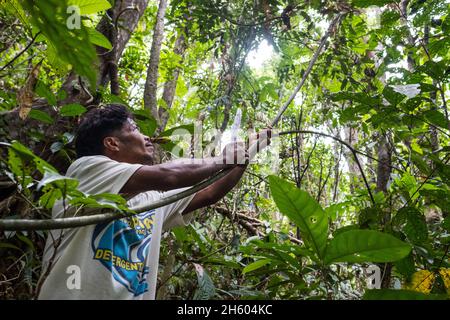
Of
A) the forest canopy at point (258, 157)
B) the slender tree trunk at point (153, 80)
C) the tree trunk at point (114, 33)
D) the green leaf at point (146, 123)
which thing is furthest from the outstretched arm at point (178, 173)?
the tree trunk at point (114, 33)

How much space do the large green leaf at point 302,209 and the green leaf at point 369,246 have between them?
0.21ft

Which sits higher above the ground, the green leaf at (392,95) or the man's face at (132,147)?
the green leaf at (392,95)

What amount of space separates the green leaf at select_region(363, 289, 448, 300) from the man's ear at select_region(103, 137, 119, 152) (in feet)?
3.92

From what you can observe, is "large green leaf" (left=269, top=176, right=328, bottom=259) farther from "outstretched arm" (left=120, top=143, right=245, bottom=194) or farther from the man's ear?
the man's ear

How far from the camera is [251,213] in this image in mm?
3383

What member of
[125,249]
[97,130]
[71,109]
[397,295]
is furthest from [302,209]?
[71,109]

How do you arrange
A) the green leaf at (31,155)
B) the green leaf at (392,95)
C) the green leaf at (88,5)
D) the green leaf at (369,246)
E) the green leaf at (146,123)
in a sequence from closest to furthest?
the green leaf at (31,155), the green leaf at (369,246), the green leaf at (88,5), the green leaf at (392,95), the green leaf at (146,123)

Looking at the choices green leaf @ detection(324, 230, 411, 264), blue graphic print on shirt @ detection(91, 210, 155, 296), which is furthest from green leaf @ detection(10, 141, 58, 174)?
green leaf @ detection(324, 230, 411, 264)

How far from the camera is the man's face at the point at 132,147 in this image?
173 centimetres

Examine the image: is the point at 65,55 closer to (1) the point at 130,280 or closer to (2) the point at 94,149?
(1) the point at 130,280

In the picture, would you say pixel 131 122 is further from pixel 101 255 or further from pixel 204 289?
pixel 204 289

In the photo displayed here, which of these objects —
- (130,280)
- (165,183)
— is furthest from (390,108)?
(130,280)

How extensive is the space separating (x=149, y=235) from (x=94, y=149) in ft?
1.59

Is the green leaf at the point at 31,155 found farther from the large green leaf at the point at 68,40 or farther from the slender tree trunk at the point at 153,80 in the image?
the slender tree trunk at the point at 153,80
